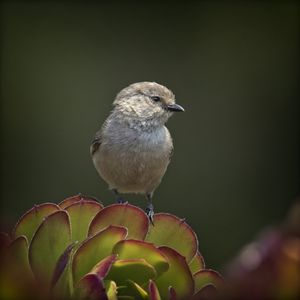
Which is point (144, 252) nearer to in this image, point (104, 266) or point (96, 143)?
point (104, 266)

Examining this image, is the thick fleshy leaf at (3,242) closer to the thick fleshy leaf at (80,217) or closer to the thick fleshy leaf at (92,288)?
the thick fleshy leaf at (92,288)

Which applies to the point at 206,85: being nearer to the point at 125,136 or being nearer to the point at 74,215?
the point at 125,136

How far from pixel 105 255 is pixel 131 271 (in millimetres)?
56

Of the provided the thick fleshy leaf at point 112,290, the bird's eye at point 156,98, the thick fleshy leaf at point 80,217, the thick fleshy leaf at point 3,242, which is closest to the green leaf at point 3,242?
the thick fleshy leaf at point 3,242

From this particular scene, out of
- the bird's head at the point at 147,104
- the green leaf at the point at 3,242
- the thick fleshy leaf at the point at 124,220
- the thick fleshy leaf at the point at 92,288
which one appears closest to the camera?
the green leaf at the point at 3,242

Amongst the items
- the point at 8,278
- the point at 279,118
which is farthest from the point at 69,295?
the point at 279,118

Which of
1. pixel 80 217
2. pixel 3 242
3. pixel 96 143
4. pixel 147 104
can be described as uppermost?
pixel 3 242

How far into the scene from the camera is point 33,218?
148 centimetres

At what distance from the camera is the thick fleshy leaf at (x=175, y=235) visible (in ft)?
4.98

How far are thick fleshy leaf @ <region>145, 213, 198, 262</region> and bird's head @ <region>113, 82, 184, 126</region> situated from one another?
2.36 metres

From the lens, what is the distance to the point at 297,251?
0.86m

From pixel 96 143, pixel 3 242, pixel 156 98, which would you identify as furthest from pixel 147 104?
pixel 3 242

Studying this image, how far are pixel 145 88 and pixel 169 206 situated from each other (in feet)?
12.0

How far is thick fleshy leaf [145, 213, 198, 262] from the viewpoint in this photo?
152 cm
